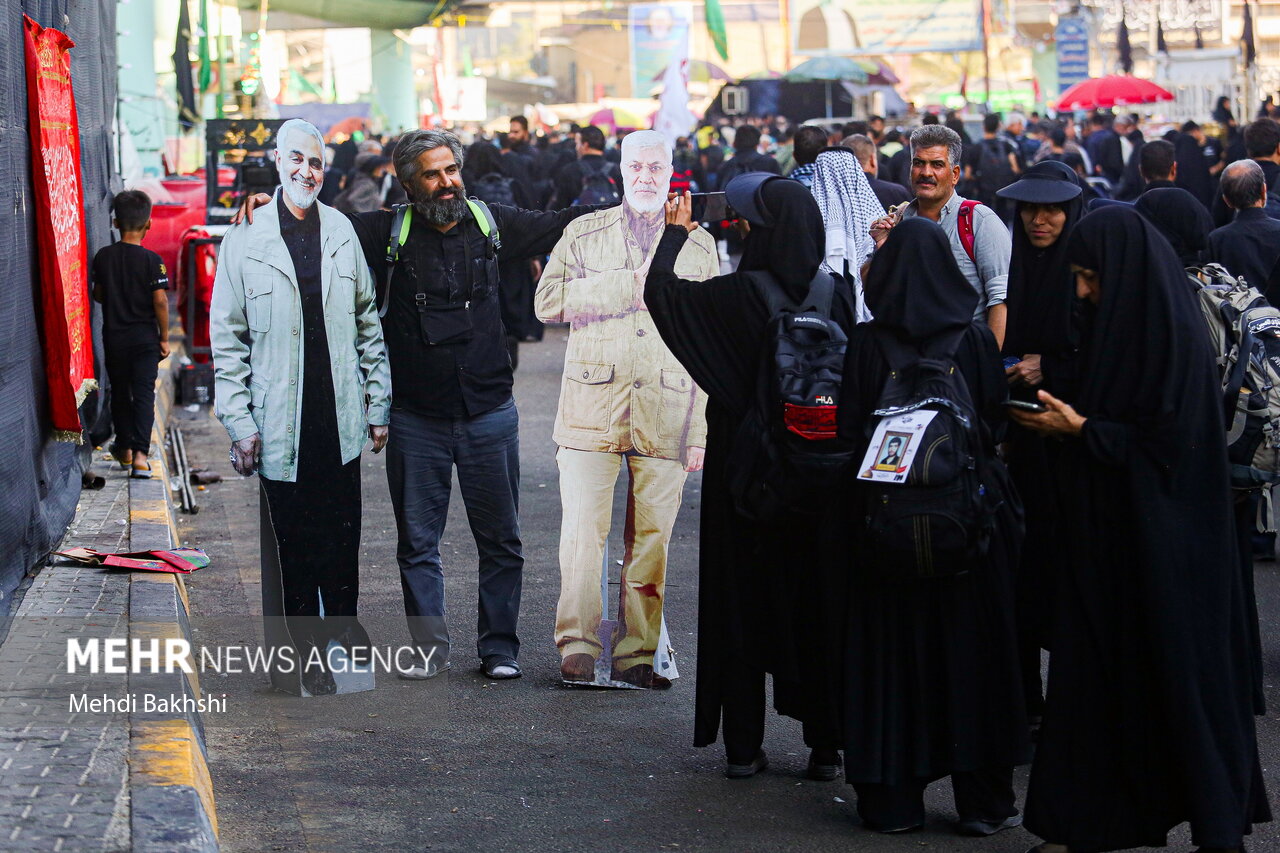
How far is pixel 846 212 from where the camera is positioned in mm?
6852

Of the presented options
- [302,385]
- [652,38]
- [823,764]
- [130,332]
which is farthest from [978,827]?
[652,38]

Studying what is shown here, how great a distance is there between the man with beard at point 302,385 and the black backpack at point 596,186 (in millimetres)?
7491

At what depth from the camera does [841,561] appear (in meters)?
4.71

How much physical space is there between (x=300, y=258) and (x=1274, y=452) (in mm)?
3361

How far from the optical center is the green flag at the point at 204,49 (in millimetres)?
21109

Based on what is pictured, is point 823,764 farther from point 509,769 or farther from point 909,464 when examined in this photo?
point 909,464

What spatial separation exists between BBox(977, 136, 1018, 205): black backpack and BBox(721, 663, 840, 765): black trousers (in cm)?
1140

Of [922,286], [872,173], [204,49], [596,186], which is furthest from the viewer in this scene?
[204,49]

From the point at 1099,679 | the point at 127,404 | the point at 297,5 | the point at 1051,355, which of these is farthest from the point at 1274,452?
the point at 297,5

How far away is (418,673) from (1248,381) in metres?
3.12

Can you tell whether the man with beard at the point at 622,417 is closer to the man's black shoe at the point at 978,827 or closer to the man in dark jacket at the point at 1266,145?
the man's black shoe at the point at 978,827

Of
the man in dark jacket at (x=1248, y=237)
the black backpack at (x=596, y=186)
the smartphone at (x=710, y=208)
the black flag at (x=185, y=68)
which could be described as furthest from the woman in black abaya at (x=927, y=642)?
the black flag at (x=185, y=68)

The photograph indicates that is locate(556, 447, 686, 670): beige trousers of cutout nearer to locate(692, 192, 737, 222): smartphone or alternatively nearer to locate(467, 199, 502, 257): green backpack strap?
locate(467, 199, 502, 257): green backpack strap

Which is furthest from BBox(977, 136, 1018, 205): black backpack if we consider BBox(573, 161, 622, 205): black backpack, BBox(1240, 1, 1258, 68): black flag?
BBox(1240, 1, 1258, 68): black flag
